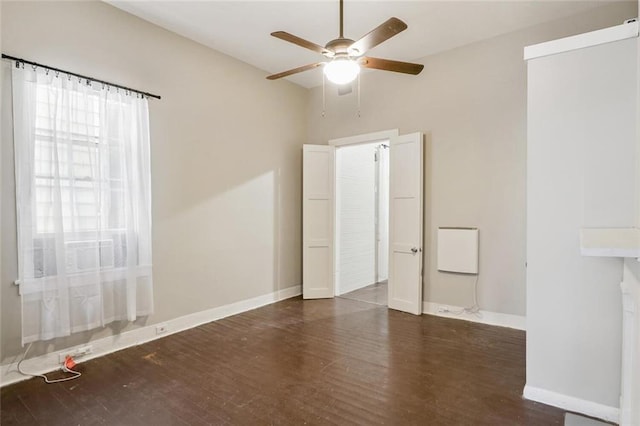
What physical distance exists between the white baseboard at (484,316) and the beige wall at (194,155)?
210 centimetres

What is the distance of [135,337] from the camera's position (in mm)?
3336

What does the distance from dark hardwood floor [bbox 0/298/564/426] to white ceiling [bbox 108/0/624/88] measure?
11.0 feet

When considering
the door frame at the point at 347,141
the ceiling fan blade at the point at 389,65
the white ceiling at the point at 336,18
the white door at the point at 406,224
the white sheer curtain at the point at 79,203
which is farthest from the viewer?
the door frame at the point at 347,141

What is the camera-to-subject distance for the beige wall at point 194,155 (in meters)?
2.71

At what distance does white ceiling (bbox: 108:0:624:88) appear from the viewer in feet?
10.4

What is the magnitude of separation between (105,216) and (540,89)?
3.70 meters

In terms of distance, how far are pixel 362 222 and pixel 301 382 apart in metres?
3.73

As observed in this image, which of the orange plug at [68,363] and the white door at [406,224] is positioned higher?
the white door at [406,224]

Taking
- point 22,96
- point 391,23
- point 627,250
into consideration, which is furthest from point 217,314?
point 627,250

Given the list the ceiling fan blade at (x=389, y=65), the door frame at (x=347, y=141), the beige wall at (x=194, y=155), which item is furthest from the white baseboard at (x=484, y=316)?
the ceiling fan blade at (x=389, y=65)

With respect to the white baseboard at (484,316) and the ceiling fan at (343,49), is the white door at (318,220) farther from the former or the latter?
the ceiling fan at (343,49)

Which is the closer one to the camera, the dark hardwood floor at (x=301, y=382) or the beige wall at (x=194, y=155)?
the dark hardwood floor at (x=301, y=382)

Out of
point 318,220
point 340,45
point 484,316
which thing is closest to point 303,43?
point 340,45

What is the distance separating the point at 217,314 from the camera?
4.10 m
